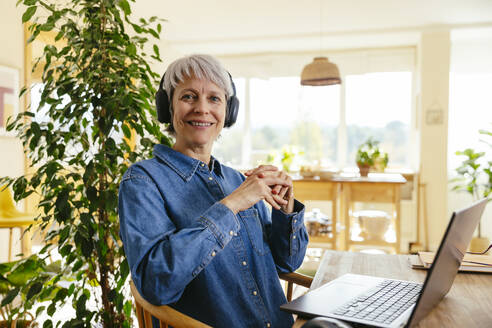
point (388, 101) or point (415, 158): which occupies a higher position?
point (388, 101)

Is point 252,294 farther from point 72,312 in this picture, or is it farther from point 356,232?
point 356,232

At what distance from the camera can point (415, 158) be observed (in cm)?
605

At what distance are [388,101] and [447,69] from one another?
3.69 ft

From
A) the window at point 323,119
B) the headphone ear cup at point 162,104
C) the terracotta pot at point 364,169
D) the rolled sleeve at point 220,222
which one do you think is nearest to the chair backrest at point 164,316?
the rolled sleeve at point 220,222

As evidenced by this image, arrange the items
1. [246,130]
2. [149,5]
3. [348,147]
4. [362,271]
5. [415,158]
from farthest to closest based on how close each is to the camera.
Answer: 1. [246,130]
2. [348,147]
3. [415,158]
4. [149,5]
5. [362,271]

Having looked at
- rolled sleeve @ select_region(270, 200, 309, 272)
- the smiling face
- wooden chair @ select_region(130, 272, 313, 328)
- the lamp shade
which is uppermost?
the lamp shade

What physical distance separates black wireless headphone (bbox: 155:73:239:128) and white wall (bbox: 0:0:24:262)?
3.15 meters

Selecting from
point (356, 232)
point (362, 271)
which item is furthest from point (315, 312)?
point (356, 232)

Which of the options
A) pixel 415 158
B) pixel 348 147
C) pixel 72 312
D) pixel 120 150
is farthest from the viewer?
pixel 348 147

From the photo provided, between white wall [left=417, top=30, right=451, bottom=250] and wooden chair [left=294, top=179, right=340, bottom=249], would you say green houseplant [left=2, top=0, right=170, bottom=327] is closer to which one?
wooden chair [left=294, top=179, right=340, bottom=249]

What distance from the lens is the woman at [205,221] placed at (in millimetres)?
999

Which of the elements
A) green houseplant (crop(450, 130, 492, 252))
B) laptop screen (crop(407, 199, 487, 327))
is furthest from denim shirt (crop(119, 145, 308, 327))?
green houseplant (crop(450, 130, 492, 252))

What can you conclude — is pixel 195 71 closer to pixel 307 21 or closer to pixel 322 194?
pixel 322 194

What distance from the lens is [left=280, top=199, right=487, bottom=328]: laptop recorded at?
0.77 m
